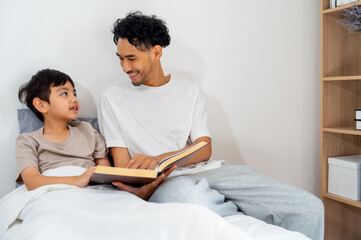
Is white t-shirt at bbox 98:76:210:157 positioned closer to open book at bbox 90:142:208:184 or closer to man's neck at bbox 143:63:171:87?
man's neck at bbox 143:63:171:87

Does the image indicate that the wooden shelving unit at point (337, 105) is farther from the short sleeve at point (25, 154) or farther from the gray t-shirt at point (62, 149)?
the short sleeve at point (25, 154)

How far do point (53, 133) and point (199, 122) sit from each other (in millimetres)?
618

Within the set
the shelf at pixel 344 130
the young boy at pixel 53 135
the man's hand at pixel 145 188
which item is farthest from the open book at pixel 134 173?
the shelf at pixel 344 130

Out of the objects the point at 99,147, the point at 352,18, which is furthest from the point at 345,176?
the point at 99,147

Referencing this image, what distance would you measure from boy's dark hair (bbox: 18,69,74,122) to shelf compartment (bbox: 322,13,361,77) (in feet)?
4.72

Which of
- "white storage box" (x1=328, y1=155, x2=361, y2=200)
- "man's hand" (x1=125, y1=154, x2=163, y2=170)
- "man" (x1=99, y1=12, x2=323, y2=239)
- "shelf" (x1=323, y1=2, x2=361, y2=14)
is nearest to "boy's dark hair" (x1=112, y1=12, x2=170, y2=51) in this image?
"man" (x1=99, y1=12, x2=323, y2=239)

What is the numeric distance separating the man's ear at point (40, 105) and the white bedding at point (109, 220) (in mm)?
364

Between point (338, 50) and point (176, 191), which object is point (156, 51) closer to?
point (176, 191)

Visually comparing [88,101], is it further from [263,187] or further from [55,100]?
[263,187]

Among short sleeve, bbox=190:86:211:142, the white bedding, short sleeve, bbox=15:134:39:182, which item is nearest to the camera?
the white bedding

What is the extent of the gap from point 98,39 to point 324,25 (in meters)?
1.26

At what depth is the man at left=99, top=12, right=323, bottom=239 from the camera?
3.81ft

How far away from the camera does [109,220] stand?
→ 2.78ft

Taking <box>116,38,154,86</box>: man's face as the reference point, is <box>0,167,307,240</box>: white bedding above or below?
below
